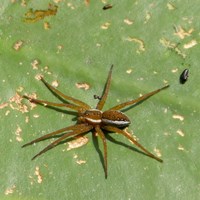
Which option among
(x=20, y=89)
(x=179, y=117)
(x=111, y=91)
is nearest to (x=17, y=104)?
(x=20, y=89)

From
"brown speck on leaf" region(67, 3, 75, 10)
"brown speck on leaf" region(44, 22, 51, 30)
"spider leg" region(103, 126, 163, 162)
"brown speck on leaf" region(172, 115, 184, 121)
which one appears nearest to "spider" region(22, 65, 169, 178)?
"spider leg" region(103, 126, 163, 162)

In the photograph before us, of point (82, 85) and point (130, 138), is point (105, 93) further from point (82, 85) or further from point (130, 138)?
point (130, 138)

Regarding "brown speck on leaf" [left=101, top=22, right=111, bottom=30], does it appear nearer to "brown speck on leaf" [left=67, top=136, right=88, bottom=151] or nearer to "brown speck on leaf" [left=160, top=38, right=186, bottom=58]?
"brown speck on leaf" [left=160, top=38, right=186, bottom=58]

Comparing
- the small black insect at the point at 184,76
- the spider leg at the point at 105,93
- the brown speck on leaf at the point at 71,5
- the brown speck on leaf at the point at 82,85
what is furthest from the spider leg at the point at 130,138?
the brown speck on leaf at the point at 71,5

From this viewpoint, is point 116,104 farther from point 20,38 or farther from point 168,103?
point 20,38

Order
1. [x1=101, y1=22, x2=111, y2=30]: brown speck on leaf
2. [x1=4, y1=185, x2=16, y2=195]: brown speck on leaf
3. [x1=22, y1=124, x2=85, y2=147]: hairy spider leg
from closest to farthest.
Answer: [x1=4, y1=185, x2=16, y2=195]: brown speck on leaf, [x1=22, y1=124, x2=85, y2=147]: hairy spider leg, [x1=101, y1=22, x2=111, y2=30]: brown speck on leaf

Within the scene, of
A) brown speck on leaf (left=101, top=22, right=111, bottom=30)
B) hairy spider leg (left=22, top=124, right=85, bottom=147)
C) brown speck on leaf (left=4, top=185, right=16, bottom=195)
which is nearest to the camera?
brown speck on leaf (left=4, top=185, right=16, bottom=195)

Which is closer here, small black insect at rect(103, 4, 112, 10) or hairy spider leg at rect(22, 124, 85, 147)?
hairy spider leg at rect(22, 124, 85, 147)

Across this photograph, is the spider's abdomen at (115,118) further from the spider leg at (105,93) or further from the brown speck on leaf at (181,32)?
the brown speck on leaf at (181,32)
